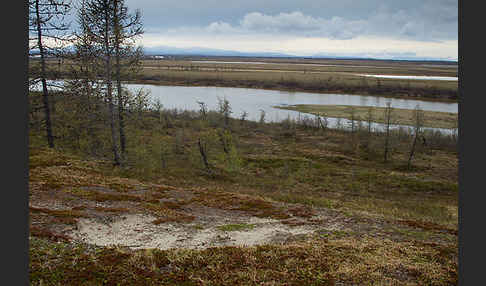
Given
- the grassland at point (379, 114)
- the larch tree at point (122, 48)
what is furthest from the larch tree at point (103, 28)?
the grassland at point (379, 114)

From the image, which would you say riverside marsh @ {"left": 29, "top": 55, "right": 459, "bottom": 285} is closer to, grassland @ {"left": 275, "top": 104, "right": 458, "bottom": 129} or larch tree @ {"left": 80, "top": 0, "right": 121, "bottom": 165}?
larch tree @ {"left": 80, "top": 0, "right": 121, "bottom": 165}

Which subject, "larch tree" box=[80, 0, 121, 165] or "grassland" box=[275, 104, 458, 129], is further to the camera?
"grassland" box=[275, 104, 458, 129]

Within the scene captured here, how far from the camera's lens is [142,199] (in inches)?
619

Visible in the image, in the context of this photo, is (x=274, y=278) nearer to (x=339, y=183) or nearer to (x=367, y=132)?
(x=339, y=183)

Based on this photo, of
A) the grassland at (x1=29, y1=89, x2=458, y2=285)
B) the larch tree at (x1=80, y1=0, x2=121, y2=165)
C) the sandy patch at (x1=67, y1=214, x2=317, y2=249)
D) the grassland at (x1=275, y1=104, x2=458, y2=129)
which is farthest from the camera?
the grassland at (x1=275, y1=104, x2=458, y2=129)

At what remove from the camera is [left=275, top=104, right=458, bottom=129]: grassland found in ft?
183

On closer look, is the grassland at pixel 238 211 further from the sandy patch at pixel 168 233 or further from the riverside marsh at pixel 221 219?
the sandy patch at pixel 168 233

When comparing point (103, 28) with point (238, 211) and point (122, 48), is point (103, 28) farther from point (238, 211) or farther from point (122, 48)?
point (238, 211)

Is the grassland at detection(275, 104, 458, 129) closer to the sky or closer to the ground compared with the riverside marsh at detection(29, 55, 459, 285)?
closer to the sky

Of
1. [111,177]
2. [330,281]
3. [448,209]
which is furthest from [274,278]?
[448,209]

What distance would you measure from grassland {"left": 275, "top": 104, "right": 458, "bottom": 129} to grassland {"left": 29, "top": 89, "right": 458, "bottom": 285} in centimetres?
1913

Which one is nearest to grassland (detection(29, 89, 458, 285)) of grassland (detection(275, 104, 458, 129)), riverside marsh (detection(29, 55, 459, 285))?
riverside marsh (detection(29, 55, 459, 285))

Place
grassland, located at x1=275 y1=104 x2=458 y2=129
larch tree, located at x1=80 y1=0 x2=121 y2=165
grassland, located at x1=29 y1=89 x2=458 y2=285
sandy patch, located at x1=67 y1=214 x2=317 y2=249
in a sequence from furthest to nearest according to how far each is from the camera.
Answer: grassland, located at x1=275 y1=104 x2=458 y2=129 < larch tree, located at x1=80 y1=0 x2=121 y2=165 < sandy patch, located at x1=67 y1=214 x2=317 y2=249 < grassland, located at x1=29 y1=89 x2=458 y2=285

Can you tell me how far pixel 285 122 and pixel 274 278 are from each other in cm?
→ 4753
